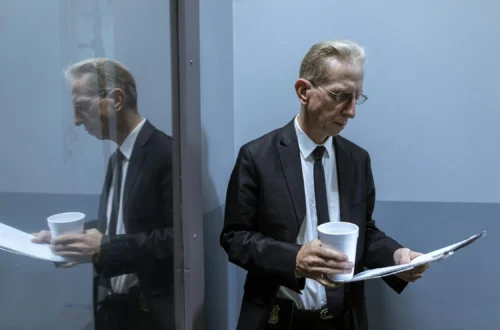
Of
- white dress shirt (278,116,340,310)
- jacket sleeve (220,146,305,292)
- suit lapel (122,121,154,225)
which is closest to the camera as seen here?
suit lapel (122,121,154,225)

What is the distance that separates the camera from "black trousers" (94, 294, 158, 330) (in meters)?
0.87

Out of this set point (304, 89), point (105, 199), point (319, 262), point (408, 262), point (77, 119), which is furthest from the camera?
point (304, 89)

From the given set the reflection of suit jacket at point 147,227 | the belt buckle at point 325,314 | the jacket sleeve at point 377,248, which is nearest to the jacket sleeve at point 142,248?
the reflection of suit jacket at point 147,227

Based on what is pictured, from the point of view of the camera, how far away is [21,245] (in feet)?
2.16

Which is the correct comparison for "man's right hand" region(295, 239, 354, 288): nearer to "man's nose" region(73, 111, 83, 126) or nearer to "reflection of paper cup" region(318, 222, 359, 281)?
"reflection of paper cup" region(318, 222, 359, 281)

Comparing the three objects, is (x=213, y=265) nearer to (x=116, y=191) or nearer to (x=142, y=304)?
(x=142, y=304)

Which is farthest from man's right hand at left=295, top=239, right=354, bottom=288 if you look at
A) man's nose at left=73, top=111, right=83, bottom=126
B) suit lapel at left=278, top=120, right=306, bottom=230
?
man's nose at left=73, top=111, right=83, bottom=126

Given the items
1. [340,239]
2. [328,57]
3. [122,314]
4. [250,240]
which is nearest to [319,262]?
[340,239]

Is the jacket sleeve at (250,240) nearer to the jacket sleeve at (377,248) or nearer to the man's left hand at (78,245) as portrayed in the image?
the jacket sleeve at (377,248)

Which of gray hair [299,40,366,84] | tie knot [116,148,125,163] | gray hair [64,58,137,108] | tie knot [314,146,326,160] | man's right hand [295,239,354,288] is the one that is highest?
gray hair [299,40,366,84]

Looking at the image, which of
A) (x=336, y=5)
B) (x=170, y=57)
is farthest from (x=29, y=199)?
(x=336, y=5)

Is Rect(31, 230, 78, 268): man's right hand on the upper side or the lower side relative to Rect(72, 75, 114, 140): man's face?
lower

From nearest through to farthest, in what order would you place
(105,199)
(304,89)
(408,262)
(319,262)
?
1. (105,199)
2. (319,262)
3. (408,262)
4. (304,89)

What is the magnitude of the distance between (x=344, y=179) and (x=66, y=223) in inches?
31.6
